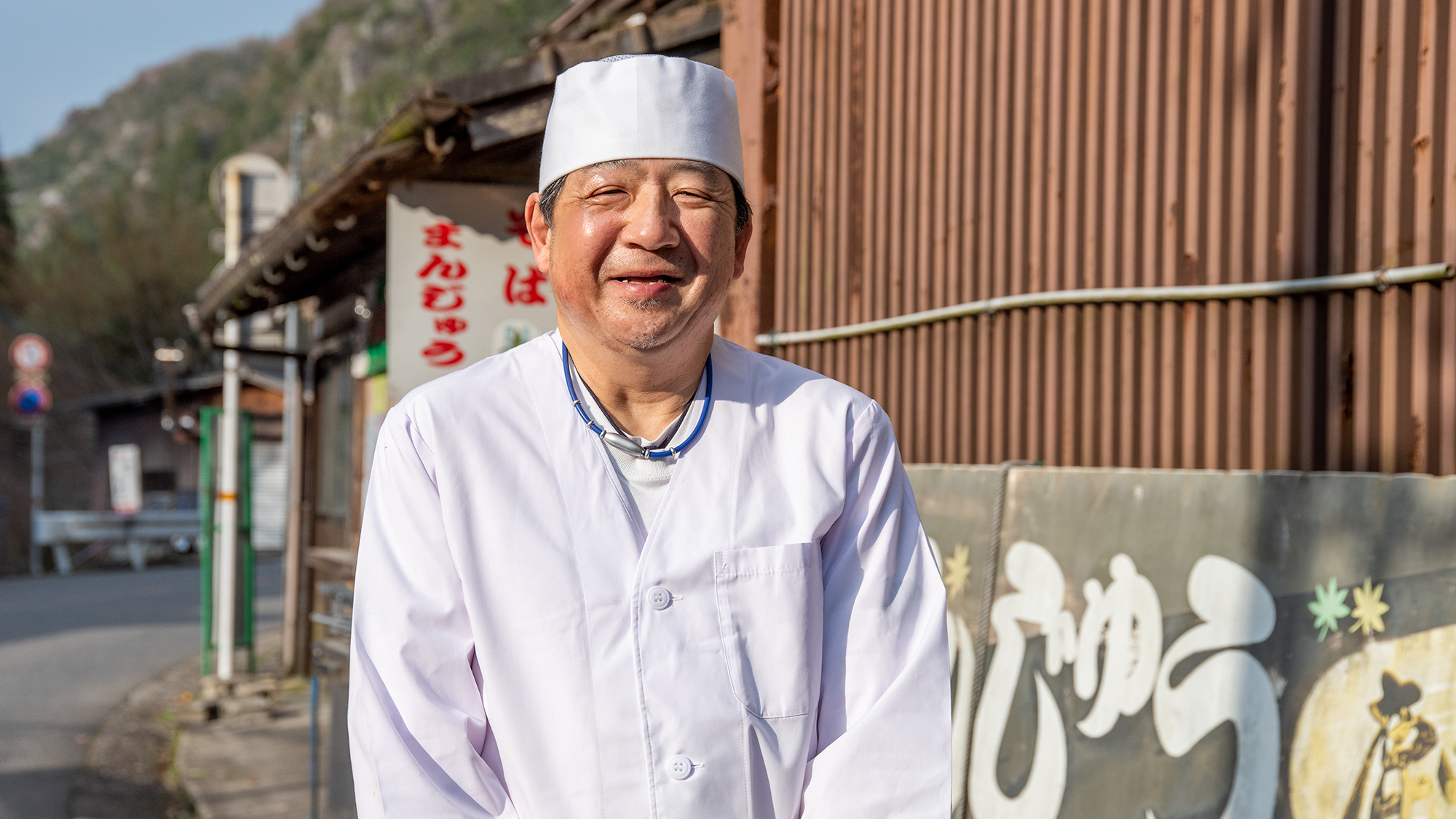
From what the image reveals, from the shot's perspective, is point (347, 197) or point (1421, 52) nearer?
point (1421, 52)

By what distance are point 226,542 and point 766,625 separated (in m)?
9.70

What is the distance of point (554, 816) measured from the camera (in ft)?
5.76

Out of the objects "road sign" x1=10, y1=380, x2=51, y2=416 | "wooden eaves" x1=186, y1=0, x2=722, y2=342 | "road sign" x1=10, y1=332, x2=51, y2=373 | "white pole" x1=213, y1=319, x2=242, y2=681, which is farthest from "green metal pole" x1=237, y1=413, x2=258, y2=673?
"road sign" x1=10, y1=332, x2=51, y2=373

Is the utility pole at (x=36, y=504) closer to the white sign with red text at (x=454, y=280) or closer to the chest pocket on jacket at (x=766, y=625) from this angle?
the white sign with red text at (x=454, y=280)

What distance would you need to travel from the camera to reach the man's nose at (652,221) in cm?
185

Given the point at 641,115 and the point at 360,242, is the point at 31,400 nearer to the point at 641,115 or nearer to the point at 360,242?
the point at 360,242

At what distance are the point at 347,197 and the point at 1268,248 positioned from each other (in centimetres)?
469

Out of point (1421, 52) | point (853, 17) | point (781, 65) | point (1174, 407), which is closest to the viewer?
point (1421, 52)

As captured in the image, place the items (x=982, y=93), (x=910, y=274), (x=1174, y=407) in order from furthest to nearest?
1. (x=910, y=274)
2. (x=982, y=93)
3. (x=1174, y=407)

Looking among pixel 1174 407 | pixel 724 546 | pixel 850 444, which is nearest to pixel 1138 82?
pixel 1174 407

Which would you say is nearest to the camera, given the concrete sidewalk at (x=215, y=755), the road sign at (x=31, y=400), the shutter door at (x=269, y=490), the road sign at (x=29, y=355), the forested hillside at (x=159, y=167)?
the concrete sidewalk at (x=215, y=755)

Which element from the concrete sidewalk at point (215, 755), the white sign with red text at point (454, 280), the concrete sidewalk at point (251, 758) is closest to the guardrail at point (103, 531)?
the concrete sidewalk at point (215, 755)

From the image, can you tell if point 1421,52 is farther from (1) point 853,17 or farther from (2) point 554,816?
(2) point 554,816

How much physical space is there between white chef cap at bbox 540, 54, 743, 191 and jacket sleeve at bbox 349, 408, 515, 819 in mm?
513
